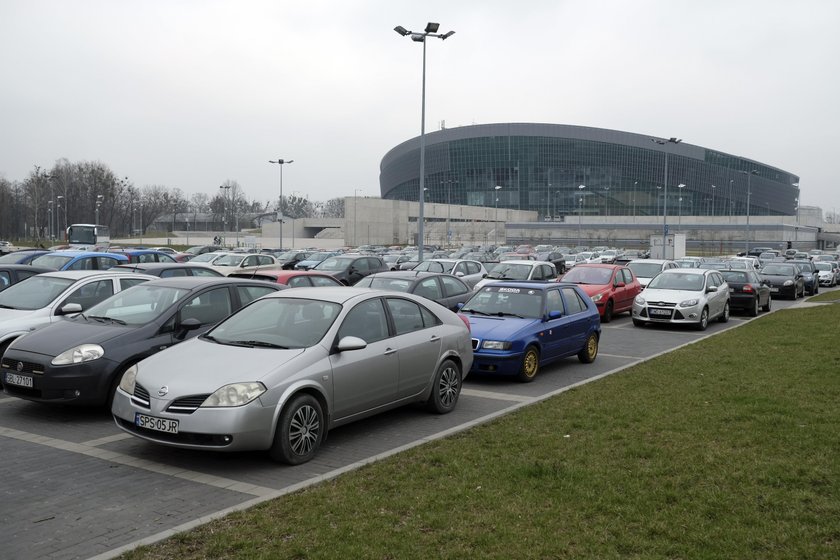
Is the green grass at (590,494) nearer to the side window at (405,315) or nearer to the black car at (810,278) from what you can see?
the side window at (405,315)

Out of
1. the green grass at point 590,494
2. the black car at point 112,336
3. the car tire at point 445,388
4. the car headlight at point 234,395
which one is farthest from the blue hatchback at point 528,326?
the car headlight at point 234,395

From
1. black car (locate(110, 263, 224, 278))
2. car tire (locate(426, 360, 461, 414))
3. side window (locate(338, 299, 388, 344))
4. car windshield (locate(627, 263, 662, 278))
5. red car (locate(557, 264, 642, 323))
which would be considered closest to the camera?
side window (locate(338, 299, 388, 344))

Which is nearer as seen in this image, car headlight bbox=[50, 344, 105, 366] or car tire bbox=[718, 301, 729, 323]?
car headlight bbox=[50, 344, 105, 366]

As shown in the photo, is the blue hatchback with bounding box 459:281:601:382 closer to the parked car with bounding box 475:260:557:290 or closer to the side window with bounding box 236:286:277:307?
the side window with bounding box 236:286:277:307

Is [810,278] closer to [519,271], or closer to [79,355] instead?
[519,271]

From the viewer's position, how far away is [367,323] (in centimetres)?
754

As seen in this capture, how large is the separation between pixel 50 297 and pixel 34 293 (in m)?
0.34

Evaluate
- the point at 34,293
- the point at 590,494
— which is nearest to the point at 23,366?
the point at 34,293

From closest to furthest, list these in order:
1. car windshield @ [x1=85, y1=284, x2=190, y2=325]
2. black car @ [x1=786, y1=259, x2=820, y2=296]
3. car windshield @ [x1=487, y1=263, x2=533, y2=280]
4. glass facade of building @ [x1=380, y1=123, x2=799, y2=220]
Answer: car windshield @ [x1=85, y1=284, x2=190, y2=325] < car windshield @ [x1=487, y1=263, x2=533, y2=280] < black car @ [x1=786, y1=259, x2=820, y2=296] < glass facade of building @ [x1=380, y1=123, x2=799, y2=220]

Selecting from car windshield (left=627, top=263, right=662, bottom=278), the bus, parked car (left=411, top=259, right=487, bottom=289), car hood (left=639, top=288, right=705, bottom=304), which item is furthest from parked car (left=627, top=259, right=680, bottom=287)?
the bus

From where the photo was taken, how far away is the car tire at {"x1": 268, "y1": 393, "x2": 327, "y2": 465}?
6.23m

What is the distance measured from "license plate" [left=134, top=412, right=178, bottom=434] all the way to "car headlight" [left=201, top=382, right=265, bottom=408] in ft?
1.05

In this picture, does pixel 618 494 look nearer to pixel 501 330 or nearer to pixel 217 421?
pixel 217 421

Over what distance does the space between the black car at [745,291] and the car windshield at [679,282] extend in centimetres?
270
